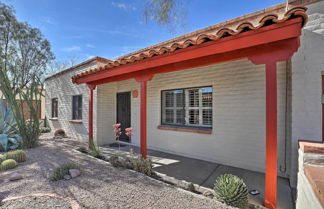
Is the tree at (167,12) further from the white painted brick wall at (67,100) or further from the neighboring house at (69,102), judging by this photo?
the white painted brick wall at (67,100)

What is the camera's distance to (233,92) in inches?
163

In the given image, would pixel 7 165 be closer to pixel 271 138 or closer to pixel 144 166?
pixel 144 166

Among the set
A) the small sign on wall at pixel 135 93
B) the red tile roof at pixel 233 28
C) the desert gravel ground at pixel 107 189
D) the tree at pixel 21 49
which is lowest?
the desert gravel ground at pixel 107 189

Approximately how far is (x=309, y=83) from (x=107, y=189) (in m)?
4.07

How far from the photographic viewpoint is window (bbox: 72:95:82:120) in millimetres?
8047

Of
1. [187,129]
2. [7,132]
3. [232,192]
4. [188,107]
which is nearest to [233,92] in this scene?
[188,107]

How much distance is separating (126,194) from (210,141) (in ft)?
8.95

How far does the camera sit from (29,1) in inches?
259

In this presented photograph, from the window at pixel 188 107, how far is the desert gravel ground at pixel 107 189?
2433 mm

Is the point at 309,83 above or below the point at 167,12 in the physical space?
below

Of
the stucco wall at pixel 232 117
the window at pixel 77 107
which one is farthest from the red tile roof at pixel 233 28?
the window at pixel 77 107

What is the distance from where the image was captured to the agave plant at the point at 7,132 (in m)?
5.55

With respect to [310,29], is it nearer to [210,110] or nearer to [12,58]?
[210,110]

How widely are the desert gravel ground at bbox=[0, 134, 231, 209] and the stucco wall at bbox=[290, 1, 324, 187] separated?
2036 millimetres
